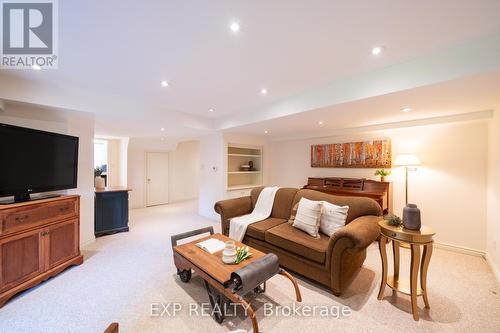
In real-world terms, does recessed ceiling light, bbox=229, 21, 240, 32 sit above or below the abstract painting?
above

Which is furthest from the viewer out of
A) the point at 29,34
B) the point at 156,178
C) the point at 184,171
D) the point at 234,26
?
the point at 184,171

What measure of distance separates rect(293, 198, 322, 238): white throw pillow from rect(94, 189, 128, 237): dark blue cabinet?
3524mm

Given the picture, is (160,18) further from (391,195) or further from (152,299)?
(391,195)

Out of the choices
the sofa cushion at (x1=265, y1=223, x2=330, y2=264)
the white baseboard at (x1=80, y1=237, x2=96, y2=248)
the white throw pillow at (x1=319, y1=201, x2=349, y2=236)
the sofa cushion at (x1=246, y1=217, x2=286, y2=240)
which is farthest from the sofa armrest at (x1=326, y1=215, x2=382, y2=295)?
the white baseboard at (x1=80, y1=237, x2=96, y2=248)

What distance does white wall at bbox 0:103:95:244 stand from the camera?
109 inches

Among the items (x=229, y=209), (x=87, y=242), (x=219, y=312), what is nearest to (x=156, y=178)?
(x=87, y=242)

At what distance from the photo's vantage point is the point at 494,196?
2674 mm

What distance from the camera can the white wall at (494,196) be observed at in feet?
8.27

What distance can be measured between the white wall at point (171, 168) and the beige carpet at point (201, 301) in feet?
11.1

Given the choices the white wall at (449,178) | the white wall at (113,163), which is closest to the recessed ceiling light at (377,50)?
the white wall at (449,178)

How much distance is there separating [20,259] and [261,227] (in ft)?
8.88

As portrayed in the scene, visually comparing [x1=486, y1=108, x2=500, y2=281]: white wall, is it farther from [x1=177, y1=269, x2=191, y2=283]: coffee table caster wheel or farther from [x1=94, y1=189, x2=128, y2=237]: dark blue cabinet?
[x1=94, y1=189, x2=128, y2=237]: dark blue cabinet

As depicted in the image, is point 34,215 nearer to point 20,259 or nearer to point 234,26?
point 20,259

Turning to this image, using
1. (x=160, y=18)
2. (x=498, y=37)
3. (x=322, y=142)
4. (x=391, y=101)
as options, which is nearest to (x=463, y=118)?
(x=391, y=101)
